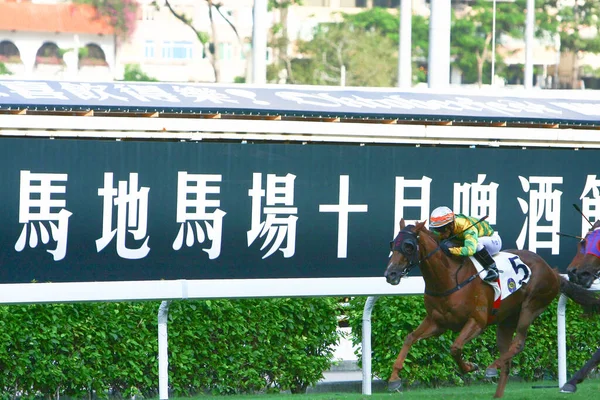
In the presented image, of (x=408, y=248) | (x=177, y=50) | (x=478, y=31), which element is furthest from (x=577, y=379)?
(x=177, y=50)

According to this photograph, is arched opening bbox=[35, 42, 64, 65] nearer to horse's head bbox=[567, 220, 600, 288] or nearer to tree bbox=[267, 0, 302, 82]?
tree bbox=[267, 0, 302, 82]

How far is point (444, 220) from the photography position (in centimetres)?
714

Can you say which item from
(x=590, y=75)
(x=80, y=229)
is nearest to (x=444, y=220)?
(x=80, y=229)

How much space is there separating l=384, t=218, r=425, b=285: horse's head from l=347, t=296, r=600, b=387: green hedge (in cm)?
117

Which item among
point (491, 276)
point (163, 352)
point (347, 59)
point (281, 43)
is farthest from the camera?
point (347, 59)

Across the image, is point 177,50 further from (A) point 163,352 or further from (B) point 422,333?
(A) point 163,352

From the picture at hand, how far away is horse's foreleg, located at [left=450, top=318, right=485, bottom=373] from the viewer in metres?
6.88

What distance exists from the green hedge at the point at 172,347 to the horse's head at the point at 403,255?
44.1 inches

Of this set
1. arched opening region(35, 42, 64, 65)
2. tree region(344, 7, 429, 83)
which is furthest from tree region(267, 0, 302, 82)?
arched opening region(35, 42, 64, 65)

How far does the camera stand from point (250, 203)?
393 inches

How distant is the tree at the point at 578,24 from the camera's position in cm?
6131

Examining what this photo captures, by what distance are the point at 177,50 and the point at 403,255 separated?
66.3m

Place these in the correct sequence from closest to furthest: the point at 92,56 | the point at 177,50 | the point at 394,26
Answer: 1. the point at 394,26
2. the point at 177,50
3. the point at 92,56

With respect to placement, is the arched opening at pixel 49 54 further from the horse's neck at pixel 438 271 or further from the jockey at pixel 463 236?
the horse's neck at pixel 438 271
